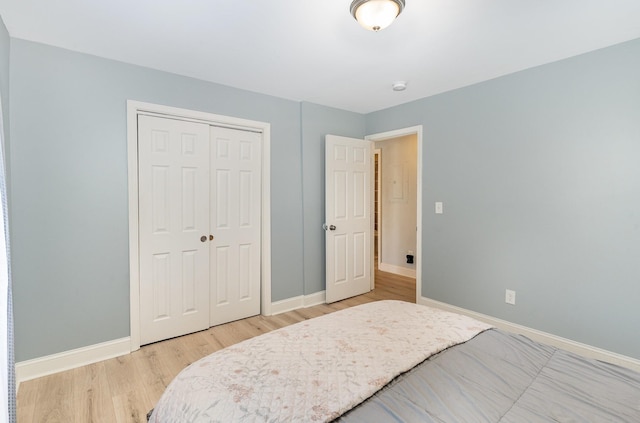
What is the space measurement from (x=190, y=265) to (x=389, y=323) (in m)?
2.04

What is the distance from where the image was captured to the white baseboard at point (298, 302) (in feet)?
11.4

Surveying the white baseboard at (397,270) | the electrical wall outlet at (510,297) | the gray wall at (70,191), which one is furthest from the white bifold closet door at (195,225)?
the white baseboard at (397,270)

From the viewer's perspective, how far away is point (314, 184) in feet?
12.2

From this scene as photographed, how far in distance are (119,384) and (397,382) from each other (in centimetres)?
202

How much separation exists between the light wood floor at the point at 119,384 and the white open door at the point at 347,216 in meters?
1.10

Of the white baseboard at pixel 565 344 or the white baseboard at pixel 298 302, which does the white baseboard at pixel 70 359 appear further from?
the white baseboard at pixel 565 344

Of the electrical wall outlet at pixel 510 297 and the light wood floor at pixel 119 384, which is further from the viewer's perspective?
the electrical wall outlet at pixel 510 297

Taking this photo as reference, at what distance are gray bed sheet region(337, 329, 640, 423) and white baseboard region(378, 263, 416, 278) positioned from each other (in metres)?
3.70

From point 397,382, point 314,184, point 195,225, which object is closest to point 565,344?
point 397,382

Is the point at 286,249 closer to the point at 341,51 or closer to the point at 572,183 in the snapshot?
the point at 341,51

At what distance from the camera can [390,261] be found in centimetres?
540

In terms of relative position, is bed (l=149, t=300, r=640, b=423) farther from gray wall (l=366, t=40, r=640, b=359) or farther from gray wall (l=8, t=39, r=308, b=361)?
gray wall (l=8, t=39, r=308, b=361)

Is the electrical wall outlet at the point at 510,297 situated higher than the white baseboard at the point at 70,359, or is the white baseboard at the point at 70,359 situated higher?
the electrical wall outlet at the point at 510,297

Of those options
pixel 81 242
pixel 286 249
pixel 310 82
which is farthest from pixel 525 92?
pixel 81 242
